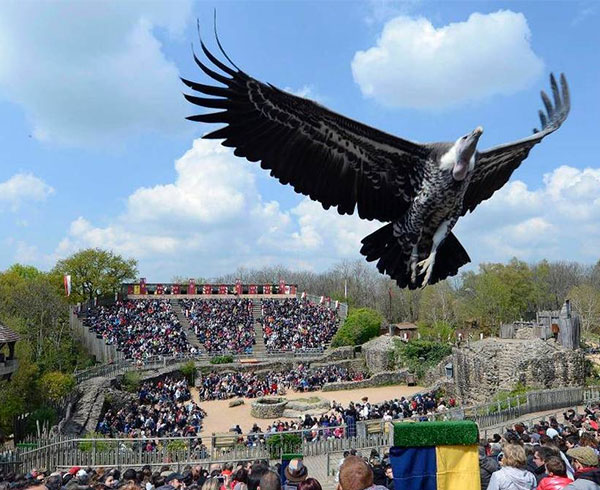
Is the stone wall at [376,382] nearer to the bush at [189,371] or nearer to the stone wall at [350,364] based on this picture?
the stone wall at [350,364]

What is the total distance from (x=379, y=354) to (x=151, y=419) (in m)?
17.9

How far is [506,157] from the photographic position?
4.33 m

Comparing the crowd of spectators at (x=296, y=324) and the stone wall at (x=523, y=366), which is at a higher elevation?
the crowd of spectators at (x=296, y=324)

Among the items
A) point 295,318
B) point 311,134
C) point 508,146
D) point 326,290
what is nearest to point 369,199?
point 311,134

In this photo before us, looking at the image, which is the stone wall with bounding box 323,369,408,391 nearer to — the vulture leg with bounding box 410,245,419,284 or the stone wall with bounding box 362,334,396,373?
the stone wall with bounding box 362,334,396,373

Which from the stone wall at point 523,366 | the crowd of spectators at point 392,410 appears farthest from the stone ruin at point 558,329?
the crowd of spectators at point 392,410

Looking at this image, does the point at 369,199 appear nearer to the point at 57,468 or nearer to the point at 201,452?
the point at 201,452

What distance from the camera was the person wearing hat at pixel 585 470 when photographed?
3.48 metres

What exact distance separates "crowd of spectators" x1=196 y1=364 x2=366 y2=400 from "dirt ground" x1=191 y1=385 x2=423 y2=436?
57cm

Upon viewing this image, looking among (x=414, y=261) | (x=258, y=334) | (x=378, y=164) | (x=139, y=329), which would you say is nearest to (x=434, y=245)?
(x=414, y=261)

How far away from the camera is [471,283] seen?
206ft

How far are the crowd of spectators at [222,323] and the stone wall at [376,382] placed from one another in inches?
298

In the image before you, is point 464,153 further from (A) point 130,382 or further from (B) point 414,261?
(A) point 130,382

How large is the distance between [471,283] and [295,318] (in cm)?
3024
